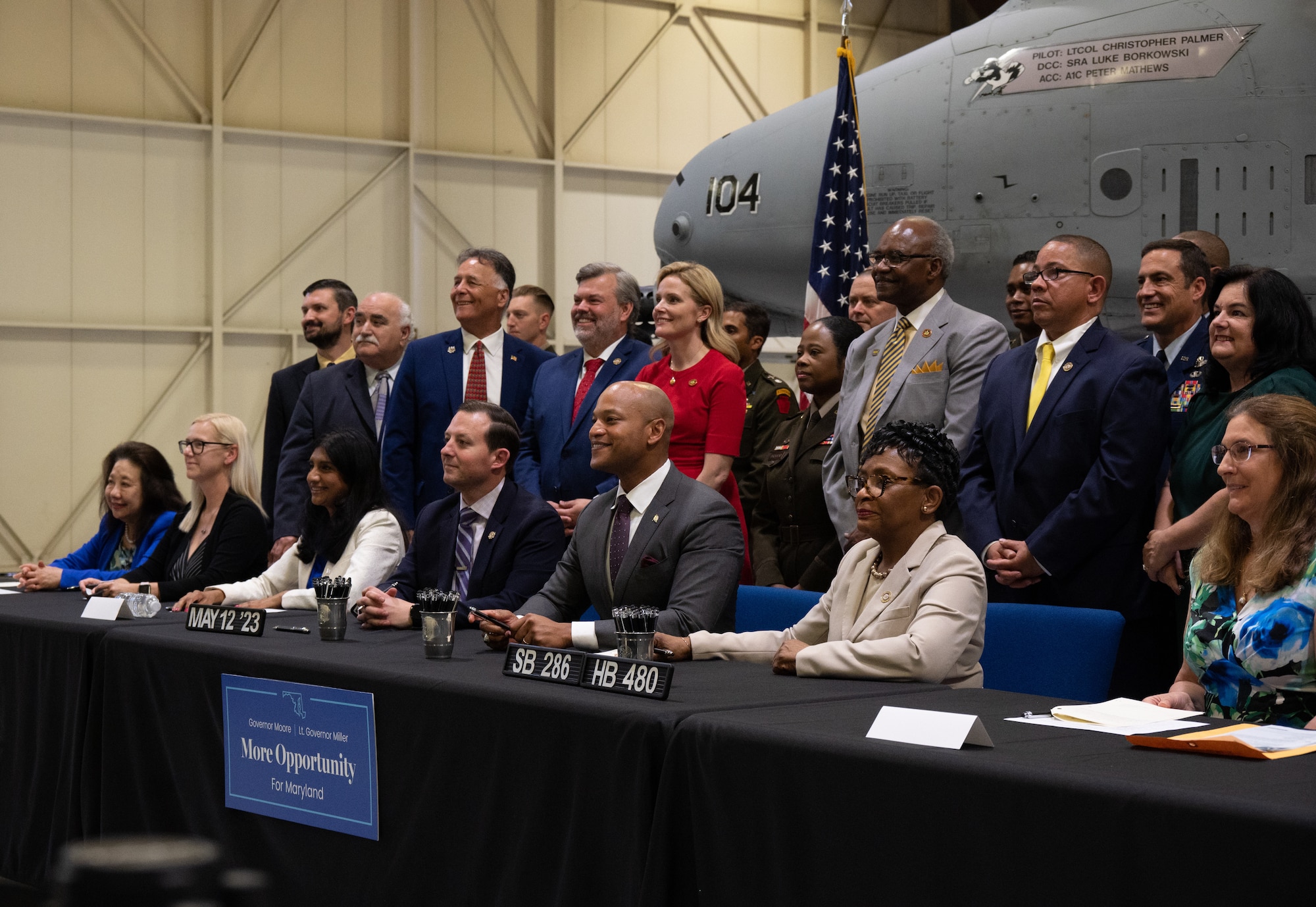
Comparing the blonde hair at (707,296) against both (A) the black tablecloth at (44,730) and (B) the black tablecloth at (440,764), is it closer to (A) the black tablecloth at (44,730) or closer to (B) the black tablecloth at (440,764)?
(B) the black tablecloth at (440,764)

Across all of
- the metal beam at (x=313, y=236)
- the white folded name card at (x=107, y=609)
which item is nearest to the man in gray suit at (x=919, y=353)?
the white folded name card at (x=107, y=609)

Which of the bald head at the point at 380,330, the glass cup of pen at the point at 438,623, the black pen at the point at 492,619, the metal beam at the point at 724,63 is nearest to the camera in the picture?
the glass cup of pen at the point at 438,623

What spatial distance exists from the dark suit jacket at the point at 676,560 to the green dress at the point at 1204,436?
3.72 feet

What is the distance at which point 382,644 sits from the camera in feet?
9.87

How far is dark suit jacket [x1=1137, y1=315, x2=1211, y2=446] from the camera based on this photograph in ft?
12.3

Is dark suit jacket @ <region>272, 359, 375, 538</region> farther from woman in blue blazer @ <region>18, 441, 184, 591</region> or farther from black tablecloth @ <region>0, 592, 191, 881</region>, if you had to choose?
black tablecloth @ <region>0, 592, 191, 881</region>

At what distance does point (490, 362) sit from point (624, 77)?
8642mm

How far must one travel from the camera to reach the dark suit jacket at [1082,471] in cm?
340

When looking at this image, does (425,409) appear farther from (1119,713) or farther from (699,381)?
(1119,713)

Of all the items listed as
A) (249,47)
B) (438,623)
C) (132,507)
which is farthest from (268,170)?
(438,623)

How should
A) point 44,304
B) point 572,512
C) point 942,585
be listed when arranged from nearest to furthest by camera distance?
1. point 942,585
2. point 572,512
3. point 44,304

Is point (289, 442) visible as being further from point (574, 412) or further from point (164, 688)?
point (164, 688)

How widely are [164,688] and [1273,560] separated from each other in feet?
7.49

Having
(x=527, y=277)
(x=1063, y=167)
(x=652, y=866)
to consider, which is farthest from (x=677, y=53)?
(x=652, y=866)
